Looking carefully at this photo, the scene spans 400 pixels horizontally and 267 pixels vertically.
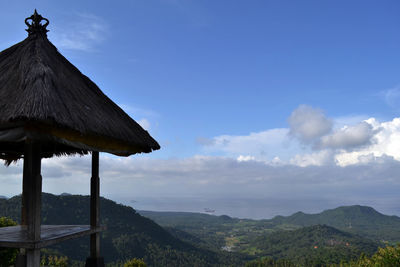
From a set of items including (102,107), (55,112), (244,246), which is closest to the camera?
(55,112)

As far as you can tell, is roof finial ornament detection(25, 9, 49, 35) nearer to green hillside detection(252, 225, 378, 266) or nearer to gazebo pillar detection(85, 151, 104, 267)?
gazebo pillar detection(85, 151, 104, 267)

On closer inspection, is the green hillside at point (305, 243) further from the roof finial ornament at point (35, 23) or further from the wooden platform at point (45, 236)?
the roof finial ornament at point (35, 23)

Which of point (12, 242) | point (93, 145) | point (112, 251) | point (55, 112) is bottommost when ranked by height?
point (112, 251)

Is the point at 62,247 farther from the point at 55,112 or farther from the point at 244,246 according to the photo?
the point at 244,246

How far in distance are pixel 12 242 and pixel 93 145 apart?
1.57 meters

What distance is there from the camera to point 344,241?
12625 cm

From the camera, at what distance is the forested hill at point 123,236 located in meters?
75.3

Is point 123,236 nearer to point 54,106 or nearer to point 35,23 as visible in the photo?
point 35,23

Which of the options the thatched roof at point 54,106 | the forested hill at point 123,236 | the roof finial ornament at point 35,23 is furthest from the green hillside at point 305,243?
the roof finial ornament at point 35,23

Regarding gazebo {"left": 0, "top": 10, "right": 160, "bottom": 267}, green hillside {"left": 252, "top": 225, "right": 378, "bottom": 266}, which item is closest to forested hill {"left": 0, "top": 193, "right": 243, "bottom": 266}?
green hillside {"left": 252, "top": 225, "right": 378, "bottom": 266}

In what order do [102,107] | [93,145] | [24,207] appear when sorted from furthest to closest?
[24,207] → [102,107] → [93,145]

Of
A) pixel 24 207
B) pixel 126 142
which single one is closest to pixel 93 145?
pixel 126 142

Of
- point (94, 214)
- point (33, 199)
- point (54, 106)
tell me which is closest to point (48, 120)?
point (54, 106)

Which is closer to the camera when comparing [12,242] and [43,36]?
[12,242]
